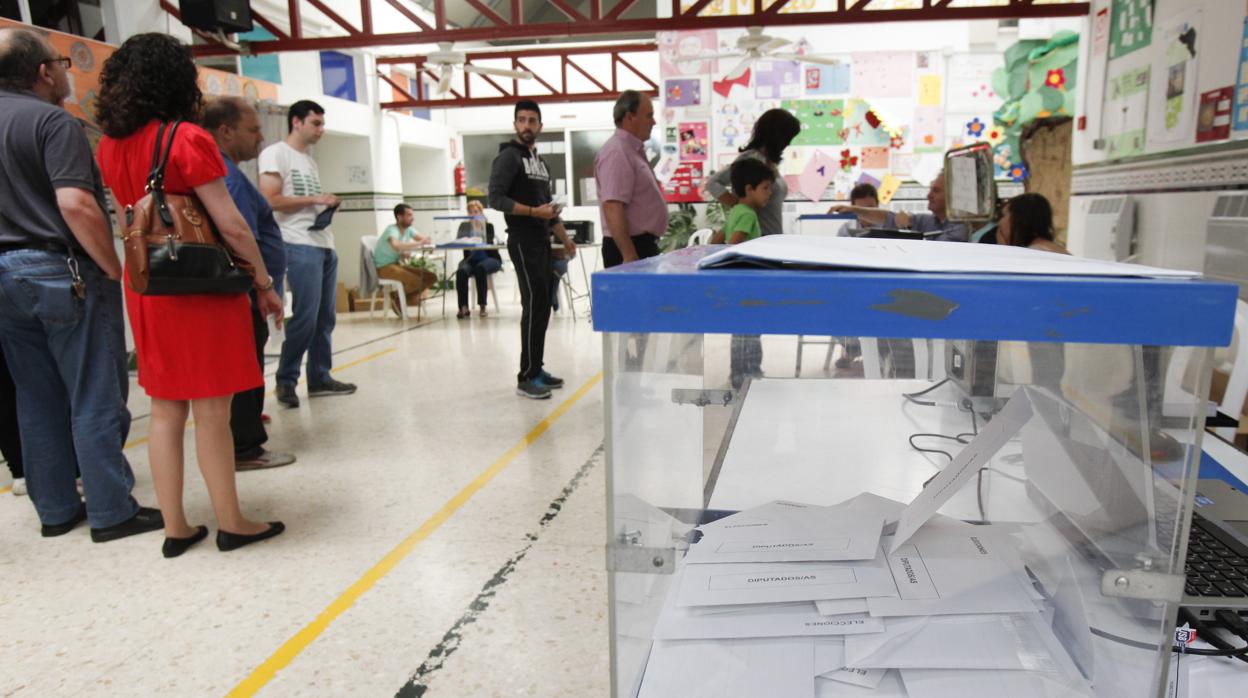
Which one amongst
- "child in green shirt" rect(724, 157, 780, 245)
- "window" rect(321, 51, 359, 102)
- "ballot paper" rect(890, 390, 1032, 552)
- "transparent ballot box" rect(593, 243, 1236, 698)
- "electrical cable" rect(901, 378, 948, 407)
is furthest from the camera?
"window" rect(321, 51, 359, 102)

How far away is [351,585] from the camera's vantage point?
1972 millimetres

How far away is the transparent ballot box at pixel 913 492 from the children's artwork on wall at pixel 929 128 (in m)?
7.15

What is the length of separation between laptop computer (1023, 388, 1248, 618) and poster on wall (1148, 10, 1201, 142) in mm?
3907

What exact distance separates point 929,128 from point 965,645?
7659mm

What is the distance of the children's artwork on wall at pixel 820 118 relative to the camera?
748 centimetres

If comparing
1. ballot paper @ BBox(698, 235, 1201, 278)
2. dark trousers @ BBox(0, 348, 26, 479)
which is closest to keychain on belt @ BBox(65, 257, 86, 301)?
dark trousers @ BBox(0, 348, 26, 479)

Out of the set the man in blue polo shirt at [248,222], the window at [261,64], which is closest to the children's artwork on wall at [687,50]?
the window at [261,64]

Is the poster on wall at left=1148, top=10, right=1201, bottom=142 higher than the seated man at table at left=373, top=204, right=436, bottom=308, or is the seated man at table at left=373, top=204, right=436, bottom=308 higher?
the poster on wall at left=1148, top=10, right=1201, bottom=142

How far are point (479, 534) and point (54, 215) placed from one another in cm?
148

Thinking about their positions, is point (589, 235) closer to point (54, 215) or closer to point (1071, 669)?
point (54, 215)

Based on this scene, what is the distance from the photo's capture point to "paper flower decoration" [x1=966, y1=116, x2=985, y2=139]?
7.40 m

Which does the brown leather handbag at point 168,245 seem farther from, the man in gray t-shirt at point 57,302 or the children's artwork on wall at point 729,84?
the children's artwork on wall at point 729,84

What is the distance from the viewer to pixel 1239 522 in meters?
0.86

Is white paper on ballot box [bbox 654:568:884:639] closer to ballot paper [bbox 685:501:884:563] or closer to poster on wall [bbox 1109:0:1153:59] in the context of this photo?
ballot paper [bbox 685:501:884:563]
